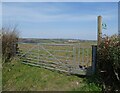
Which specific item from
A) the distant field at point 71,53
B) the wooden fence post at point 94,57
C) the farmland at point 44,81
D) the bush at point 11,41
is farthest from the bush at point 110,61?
the bush at point 11,41

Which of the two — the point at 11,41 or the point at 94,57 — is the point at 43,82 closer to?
the point at 94,57

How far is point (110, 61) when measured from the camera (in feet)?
28.8

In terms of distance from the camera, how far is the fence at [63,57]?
10.9 metres

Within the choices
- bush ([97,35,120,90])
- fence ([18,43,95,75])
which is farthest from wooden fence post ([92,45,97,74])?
bush ([97,35,120,90])

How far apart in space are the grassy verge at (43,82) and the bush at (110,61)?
20.4 inches

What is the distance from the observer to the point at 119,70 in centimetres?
865

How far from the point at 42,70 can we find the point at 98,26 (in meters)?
3.71

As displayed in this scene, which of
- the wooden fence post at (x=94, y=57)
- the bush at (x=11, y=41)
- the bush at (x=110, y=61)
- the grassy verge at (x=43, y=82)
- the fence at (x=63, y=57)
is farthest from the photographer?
the bush at (x=11, y=41)

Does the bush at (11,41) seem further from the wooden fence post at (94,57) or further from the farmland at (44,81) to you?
the wooden fence post at (94,57)

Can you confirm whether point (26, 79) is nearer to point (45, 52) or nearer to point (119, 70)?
point (45, 52)

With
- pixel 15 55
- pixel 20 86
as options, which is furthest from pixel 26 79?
pixel 15 55

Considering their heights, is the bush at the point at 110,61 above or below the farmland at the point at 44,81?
above

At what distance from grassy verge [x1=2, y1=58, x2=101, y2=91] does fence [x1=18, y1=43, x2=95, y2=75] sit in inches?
17.1

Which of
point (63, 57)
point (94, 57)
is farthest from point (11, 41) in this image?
point (94, 57)
